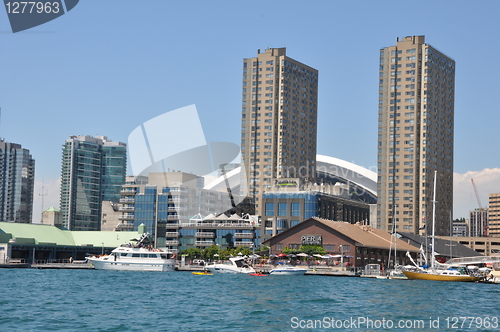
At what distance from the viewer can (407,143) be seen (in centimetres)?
18650

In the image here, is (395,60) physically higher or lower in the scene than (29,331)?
higher

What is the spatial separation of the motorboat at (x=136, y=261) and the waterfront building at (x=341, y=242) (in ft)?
84.6

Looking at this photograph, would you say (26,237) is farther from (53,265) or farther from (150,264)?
(150,264)

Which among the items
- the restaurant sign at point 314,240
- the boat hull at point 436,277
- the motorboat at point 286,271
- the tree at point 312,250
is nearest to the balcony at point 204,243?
the restaurant sign at point 314,240

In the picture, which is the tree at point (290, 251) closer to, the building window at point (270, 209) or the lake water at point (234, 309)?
the building window at point (270, 209)

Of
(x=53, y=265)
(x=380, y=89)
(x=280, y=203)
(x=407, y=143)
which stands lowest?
(x=53, y=265)

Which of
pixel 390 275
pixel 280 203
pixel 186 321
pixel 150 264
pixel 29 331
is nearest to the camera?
pixel 29 331

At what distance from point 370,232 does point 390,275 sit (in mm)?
35704

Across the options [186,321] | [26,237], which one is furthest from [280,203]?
[186,321]

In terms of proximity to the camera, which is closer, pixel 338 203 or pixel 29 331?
pixel 29 331

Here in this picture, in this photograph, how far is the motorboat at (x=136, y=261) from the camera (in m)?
122

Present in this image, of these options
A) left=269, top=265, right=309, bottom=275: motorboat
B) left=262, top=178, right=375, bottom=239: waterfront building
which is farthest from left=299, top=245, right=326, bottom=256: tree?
left=262, top=178, right=375, bottom=239: waterfront building

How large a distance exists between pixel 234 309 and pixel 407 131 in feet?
463

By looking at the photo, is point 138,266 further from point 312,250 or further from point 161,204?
point 161,204
